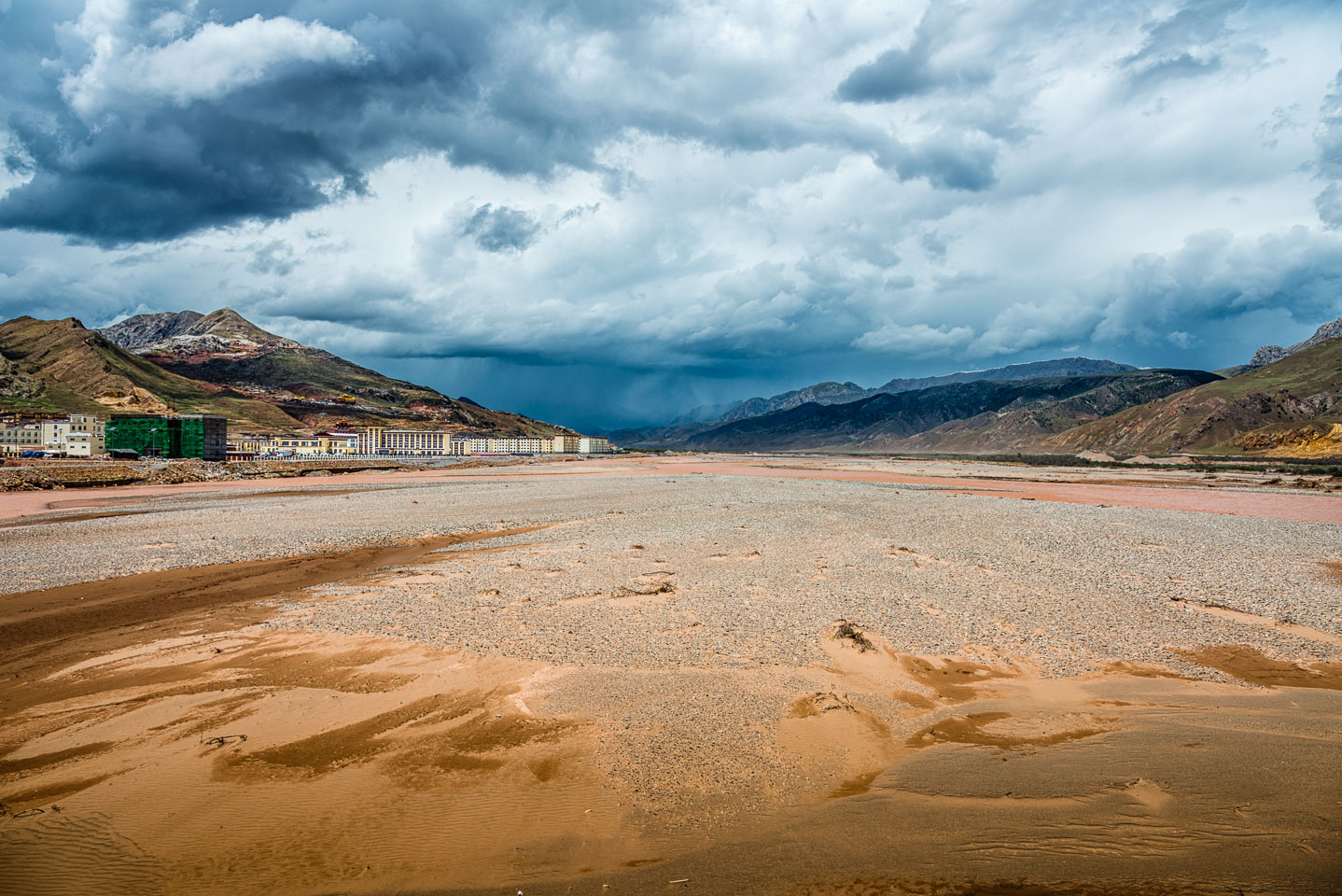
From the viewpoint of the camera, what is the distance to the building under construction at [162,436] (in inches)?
3526

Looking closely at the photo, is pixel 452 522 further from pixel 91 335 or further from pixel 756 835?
pixel 91 335

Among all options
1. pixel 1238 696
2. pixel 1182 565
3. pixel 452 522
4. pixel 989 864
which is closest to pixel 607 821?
pixel 989 864

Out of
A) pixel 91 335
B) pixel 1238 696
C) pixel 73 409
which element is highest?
pixel 91 335

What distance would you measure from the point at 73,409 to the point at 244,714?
171190 mm

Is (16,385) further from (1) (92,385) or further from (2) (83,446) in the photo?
(2) (83,446)

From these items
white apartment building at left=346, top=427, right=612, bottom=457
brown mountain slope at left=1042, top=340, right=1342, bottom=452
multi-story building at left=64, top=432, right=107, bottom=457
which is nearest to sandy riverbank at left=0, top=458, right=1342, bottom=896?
multi-story building at left=64, top=432, right=107, bottom=457

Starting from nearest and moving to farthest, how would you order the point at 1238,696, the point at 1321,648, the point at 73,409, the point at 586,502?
1. the point at 1238,696
2. the point at 1321,648
3. the point at 586,502
4. the point at 73,409

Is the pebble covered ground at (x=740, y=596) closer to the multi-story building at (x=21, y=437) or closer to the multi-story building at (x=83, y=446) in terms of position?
Result: the multi-story building at (x=83, y=446)

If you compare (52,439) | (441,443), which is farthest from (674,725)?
(441,443)

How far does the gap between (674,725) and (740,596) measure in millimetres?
5855

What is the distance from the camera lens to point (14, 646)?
34.0ft

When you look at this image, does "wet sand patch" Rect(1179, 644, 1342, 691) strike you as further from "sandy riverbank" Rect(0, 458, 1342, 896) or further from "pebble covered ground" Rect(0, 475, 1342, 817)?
"pebble covered ground" Rect(0, 475, 1342, 817)

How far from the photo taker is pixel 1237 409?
14462 cm

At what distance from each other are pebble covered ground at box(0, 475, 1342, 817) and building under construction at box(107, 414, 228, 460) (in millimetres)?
78832
